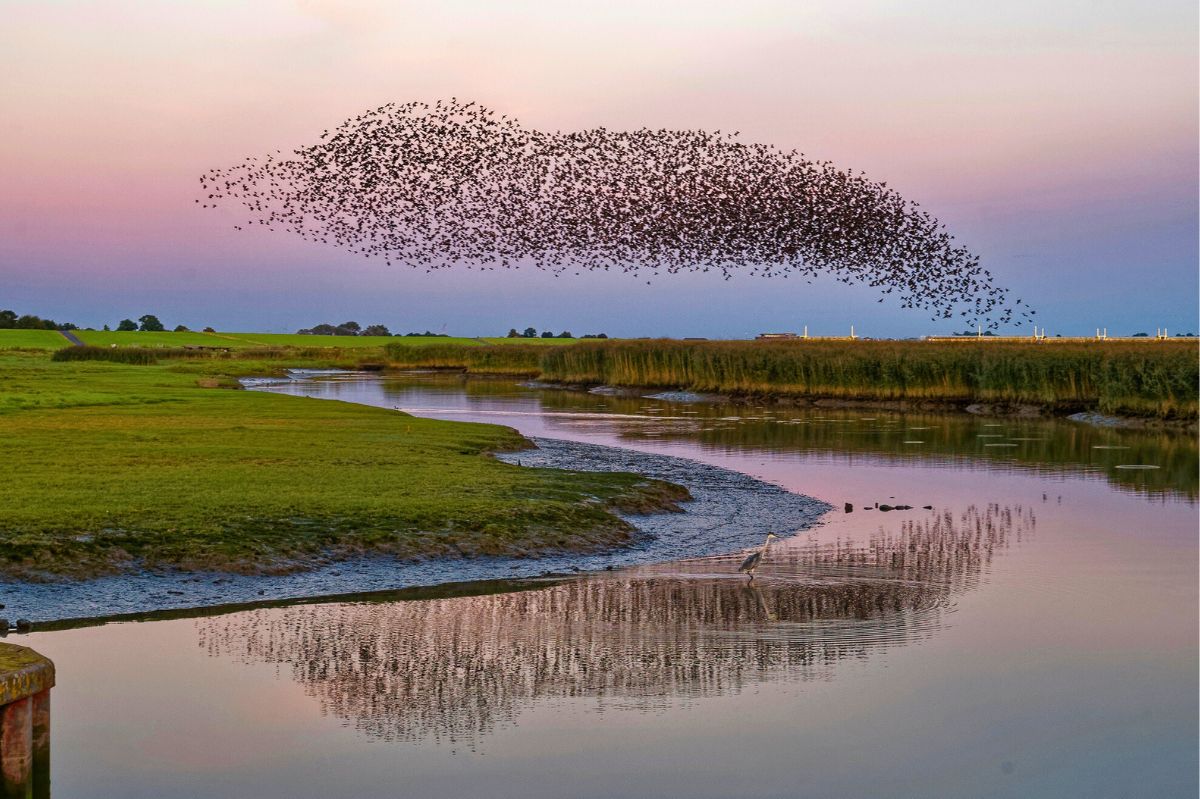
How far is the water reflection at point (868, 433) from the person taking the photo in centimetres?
3366

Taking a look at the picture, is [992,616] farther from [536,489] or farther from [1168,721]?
Result: [536,489]

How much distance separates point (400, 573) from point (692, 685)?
6.06m

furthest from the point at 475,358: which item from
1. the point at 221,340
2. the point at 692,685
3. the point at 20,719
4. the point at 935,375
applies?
the point at 20,719

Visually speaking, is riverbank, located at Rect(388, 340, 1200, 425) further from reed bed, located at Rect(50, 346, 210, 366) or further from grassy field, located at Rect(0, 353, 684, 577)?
reed bed, located at Rect(50, 346, 210, 366)

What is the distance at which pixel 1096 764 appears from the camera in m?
9.89

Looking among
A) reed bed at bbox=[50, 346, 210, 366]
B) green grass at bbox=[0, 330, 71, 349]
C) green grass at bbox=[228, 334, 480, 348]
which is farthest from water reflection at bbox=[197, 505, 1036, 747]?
green grass at bbox=[228, 334, 480, 348]

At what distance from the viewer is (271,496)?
68.3ft

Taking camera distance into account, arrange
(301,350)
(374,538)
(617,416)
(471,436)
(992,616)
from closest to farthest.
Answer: (992,616) → (374,538) → (471,436) → (617,416) → (301,350)

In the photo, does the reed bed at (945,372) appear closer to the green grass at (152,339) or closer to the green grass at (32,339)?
the green grass at (32,339)

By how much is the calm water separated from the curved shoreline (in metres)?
0.71

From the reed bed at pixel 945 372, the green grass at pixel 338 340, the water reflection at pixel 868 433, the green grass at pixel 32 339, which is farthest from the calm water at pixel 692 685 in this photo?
the green grass at pixel 338 340

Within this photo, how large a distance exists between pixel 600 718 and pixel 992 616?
19.7 ft

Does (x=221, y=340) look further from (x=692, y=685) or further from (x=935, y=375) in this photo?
(x=692, y=685)

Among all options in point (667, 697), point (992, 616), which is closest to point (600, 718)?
point (667, 697)
